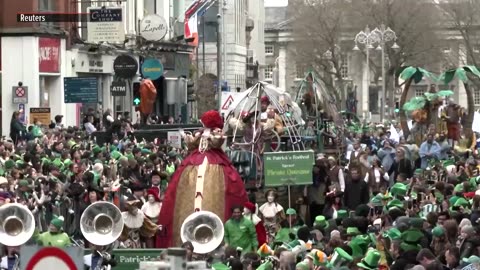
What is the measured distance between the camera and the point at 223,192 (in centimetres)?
2222

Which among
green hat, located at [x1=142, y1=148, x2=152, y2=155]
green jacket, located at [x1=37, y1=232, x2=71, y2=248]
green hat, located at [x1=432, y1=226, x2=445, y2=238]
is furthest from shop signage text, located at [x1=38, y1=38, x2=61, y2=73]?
green hat, located at [x1=432, y1=226, x2=445, y2=238]

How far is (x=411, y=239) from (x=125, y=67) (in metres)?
31.2

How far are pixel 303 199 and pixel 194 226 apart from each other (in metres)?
8.14

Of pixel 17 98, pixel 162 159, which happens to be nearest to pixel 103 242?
pixel 162 159

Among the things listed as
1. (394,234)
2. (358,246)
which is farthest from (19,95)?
(394,234)

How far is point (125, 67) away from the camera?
156 ft

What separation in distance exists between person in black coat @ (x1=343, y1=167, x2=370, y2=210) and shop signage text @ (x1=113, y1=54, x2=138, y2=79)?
21.4 metres

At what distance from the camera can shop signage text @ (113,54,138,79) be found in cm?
4736

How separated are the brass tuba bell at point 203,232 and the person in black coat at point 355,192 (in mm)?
7510

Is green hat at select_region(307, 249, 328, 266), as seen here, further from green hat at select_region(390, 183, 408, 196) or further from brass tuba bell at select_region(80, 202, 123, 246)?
green hat at select_region(390, 183, 408, 196)

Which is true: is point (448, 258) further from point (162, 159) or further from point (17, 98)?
point (17, 98)

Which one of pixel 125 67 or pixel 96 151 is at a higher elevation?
pixel 125 67

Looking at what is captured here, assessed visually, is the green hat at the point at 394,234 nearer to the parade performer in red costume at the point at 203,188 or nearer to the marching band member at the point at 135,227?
the parade performer in red costume at the point at 203,188

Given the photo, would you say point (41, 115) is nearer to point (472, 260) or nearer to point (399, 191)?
point (399, 191)
